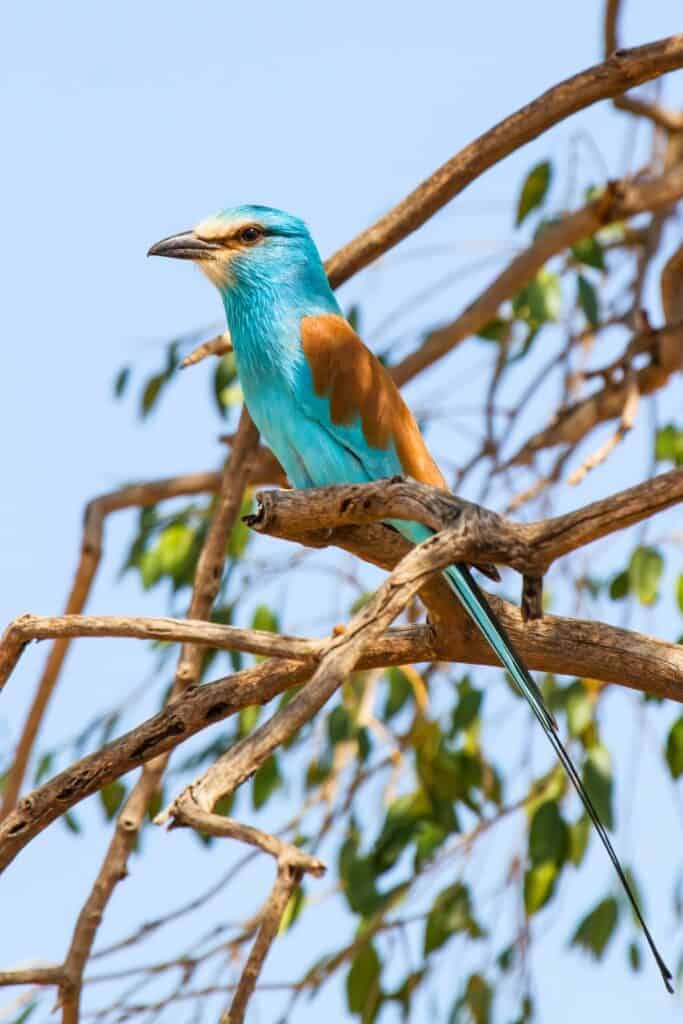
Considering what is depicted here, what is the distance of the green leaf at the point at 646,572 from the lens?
12.5ft

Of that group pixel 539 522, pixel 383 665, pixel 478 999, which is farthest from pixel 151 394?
pixel 539 522

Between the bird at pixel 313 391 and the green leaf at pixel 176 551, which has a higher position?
the green leaf at pixel 176 551

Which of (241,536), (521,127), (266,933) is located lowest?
(266,933)

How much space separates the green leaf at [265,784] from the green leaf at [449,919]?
1.58 feet

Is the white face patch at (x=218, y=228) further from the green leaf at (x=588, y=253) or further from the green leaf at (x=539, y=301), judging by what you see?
the green leaf at (x=588, y=253)

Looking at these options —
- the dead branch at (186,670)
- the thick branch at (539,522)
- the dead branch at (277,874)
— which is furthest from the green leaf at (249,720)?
the dead branch at (277,874)

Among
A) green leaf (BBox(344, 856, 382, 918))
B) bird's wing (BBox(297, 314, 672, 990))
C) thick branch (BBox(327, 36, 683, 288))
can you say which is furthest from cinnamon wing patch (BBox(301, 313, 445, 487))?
green leaf (BBox(344, 856, 382, 918))

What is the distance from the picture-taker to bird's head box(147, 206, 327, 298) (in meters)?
3.53

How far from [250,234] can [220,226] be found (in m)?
0.07

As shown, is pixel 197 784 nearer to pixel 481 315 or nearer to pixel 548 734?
pixel 548 734

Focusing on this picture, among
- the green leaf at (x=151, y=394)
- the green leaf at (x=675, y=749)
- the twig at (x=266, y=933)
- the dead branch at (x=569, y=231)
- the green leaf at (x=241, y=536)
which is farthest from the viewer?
the green leaf at (x=151, y=394)

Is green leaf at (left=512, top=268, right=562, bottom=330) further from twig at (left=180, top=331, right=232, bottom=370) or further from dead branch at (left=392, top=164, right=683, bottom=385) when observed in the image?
twig at (left=180, top=331, right=232, bottom=370)

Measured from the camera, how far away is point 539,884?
147 inches

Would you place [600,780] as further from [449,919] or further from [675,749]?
[449,919]
